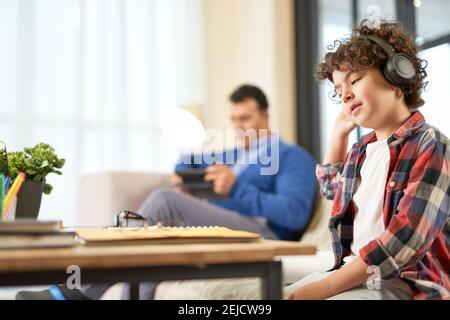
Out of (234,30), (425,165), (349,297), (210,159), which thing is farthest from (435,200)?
(234,30)

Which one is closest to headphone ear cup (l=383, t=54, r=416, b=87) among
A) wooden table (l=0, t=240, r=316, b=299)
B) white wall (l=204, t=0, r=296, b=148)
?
wooden table (l=0, t=240, r=316, b=299)

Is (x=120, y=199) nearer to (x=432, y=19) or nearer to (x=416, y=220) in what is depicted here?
(x=432, y=19)

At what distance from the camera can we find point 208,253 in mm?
477

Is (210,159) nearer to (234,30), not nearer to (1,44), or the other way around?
(234,30)

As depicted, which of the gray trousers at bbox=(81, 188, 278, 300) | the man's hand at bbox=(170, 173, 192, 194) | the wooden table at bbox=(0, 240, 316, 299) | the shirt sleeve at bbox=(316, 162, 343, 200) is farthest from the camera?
the man's hand at bbox=(170, 173, 192, 194)

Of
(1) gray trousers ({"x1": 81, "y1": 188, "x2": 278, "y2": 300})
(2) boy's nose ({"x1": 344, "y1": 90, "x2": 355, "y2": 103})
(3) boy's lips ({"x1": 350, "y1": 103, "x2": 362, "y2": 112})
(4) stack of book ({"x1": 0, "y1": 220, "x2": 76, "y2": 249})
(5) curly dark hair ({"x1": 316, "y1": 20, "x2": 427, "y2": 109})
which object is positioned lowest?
(1) gray trousers ({"x1": 81, "y1": 188, "x2": 278, "y2": 300})

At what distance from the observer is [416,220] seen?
0.66m

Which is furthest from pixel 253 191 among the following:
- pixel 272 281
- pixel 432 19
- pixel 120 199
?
pixel 272 281

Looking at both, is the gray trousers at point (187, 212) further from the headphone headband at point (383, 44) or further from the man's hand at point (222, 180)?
the headphone headband at point (383, 44)

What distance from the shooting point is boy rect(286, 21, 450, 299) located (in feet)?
2.21

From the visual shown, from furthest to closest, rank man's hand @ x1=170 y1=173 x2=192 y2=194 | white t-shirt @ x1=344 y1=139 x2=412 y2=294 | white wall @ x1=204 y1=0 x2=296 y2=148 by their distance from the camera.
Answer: white wall @ x1=204 y1=0 x2=296 y2=148 < man's hand @ x1=170 y1=173 x2=192 y2=194 < white t-shirt @ x1=344 y1=139 x2=412 y2=294

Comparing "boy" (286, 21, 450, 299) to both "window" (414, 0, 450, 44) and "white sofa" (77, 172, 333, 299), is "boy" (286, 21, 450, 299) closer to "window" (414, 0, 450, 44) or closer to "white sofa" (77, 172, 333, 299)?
"white sofa" (77, 172, 333, 299)

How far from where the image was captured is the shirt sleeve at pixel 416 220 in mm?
660

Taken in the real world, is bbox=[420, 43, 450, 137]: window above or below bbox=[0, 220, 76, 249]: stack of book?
above
